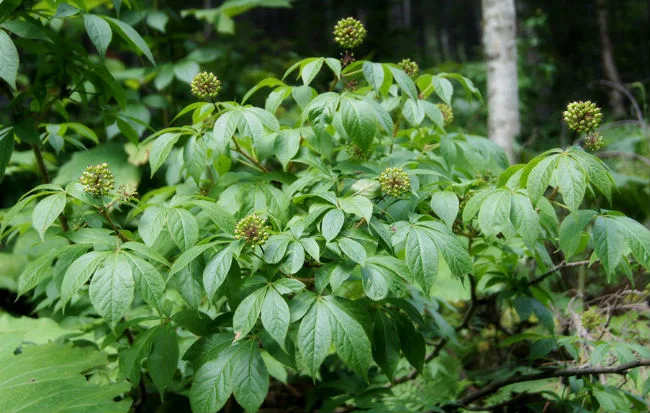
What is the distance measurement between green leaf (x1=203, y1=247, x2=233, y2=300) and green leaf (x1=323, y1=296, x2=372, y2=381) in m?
0.25

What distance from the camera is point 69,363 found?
174cm

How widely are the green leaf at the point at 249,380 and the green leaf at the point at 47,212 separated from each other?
0.53 metres

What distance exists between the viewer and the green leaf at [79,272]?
3.86ft

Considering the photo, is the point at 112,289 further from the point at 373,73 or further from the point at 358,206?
the point at 373,73

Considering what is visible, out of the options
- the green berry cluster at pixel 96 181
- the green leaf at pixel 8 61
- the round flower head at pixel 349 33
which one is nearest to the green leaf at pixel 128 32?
the green leaf at pixel 8 61

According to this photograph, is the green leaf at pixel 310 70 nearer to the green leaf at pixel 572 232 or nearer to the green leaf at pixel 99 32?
the green leaf at pixel 99 32

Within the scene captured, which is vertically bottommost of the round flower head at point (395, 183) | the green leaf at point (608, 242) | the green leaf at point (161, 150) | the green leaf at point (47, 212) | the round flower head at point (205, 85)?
the green leaf at point (608, 242)

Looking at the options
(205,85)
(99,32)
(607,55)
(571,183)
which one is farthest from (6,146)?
(607,55)

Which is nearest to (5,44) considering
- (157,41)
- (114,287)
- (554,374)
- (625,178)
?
(114,287)

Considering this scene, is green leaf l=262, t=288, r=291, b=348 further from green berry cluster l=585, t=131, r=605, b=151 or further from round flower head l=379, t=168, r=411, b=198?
green berry cluster l=585, t=131, r=605, b=151

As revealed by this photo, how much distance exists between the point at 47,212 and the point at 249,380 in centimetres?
60

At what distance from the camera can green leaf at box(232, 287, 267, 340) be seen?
121cm

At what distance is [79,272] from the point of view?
120cm

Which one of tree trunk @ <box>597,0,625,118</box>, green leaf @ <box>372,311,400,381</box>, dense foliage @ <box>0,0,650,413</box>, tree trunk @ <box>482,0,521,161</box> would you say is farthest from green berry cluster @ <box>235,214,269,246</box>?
tree trunk @ <box>597,0,625,118</box>
